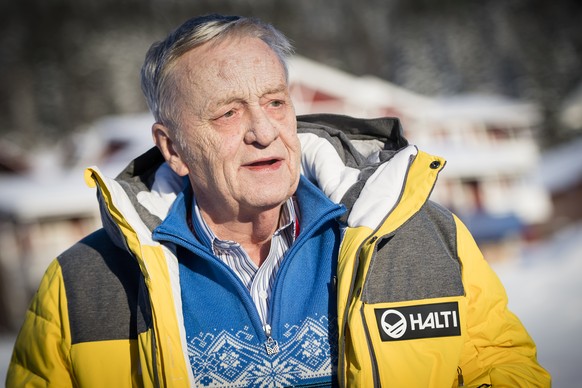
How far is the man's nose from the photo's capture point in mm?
2121

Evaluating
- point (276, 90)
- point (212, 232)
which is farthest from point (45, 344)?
point (276, 90)

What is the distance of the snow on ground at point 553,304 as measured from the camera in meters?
6.00

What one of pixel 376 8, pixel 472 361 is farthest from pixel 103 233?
pixel 376 8

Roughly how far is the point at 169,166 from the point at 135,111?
52.7m

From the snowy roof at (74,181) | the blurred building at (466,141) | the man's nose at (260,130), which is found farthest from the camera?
the blurred building at (466,141)

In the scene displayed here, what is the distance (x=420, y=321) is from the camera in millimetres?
1973

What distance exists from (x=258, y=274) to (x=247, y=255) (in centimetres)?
9

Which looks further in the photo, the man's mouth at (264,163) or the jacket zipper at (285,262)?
the man's mouth at (264,163)

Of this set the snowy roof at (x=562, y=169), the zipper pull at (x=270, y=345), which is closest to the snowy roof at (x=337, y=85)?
the snowy roof at (x=562, y=169)

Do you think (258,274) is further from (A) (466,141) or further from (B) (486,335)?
(A) (466,141)

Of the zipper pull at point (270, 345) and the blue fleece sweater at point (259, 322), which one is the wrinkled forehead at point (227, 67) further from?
the zipper pull at point (270, 345)

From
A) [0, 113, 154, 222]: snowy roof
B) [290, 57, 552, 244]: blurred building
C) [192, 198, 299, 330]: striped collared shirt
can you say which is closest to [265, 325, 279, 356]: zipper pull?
[192, 198, 299, 330]: striped collared shirt

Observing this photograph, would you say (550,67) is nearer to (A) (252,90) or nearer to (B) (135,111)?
(B) (135,111)

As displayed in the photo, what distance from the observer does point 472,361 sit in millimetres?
2041
